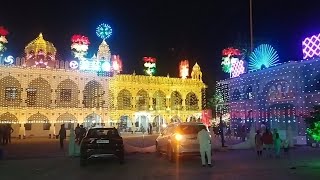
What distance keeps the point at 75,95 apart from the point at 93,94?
99.3 inches

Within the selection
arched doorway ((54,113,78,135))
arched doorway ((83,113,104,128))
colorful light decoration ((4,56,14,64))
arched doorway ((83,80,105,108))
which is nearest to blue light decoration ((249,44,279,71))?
arched doorway ((83,80,105,108))

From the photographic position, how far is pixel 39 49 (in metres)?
49.1

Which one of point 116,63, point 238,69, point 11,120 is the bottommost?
point 11,120

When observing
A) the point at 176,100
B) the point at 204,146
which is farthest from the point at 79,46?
the point at 204,146

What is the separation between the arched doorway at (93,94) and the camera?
167ft

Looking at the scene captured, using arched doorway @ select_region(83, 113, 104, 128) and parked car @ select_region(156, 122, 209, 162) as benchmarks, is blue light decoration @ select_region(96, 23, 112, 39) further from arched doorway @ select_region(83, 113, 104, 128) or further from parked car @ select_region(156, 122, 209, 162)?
parked car @ select_region(156, 122, 209, 162)

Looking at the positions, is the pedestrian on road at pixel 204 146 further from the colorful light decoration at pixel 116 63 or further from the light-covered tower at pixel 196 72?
the light-covered tower at pixel 196 72

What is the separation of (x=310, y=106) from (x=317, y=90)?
1.22 meters

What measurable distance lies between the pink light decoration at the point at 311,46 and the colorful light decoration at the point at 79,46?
32.0 m

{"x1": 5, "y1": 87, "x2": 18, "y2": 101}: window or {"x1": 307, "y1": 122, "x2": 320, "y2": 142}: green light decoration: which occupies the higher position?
{"x1": 5, "y1": 87, "x2": 18, "y2": 101}: window

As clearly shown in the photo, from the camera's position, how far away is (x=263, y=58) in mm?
32562

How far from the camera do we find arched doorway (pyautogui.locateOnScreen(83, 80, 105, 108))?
5095 centimetres

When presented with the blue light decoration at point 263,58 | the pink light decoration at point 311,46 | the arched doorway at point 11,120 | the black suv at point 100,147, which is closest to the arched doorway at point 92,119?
the arched doorway at point 11,120

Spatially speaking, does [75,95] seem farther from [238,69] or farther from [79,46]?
[238,69]
